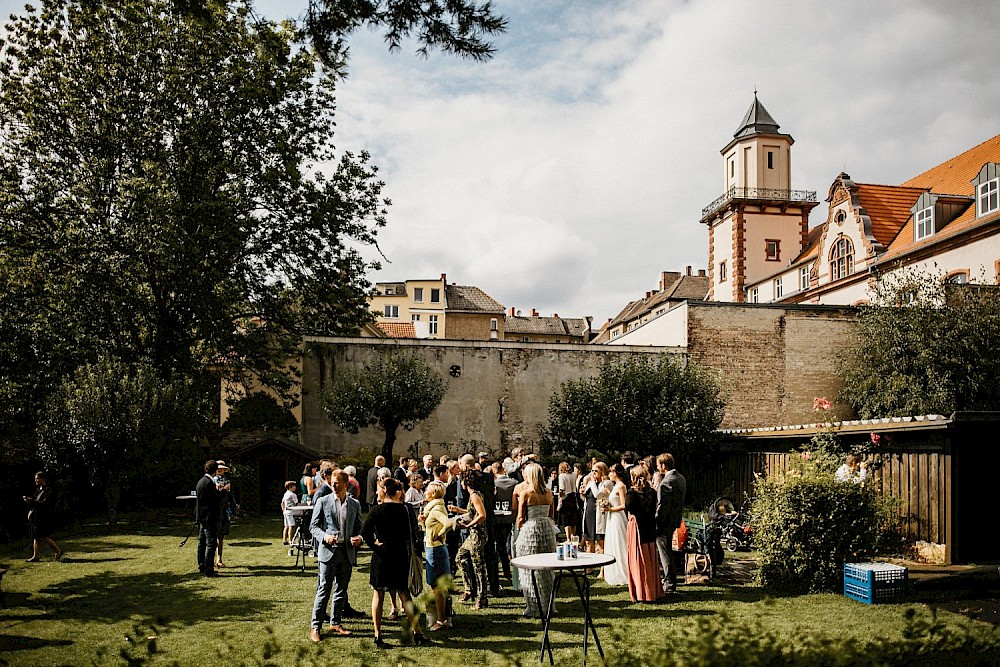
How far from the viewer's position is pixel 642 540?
31.8 ft

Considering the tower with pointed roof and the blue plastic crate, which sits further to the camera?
the tower with pointed roof

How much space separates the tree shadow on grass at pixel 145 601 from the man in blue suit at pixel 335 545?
4.85 ft

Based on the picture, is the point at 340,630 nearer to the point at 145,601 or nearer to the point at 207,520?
the point at 145,601

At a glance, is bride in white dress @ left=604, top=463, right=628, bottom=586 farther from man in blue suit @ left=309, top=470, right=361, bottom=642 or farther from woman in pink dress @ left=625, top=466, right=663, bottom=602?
man in blue suit @ left=309, top=470, right=361, bottom=642

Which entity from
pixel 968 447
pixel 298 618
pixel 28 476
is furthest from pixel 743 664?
pixel 28 476

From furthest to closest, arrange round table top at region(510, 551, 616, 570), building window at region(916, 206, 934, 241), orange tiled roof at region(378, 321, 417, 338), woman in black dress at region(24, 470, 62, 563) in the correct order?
orange tiled roof at region(378, 321, 417, 338), building window at region(916, 206, 934, 241), woman in black dress at region(24, 470, 62, 563), round table top at region(510, 551, 616, 570)

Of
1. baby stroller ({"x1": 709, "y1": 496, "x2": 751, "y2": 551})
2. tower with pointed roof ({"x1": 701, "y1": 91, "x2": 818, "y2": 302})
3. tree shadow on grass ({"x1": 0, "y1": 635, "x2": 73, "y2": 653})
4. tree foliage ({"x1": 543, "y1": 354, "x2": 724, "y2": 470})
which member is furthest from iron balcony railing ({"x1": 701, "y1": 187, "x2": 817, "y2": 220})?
tree shadow on grass ({"x1": 0, "y1": 635, "x2": 73, "y2": 653})

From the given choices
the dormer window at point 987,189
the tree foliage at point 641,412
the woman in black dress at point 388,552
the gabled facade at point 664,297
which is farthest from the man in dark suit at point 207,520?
the gabled facade at point 664,297

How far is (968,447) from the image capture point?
12461mm

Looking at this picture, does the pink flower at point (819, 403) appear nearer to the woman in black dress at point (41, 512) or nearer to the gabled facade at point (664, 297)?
the woman in black dress at point (41, 512)

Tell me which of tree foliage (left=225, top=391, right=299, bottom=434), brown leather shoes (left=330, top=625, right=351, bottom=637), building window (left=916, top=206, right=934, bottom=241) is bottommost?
brown leather shoes (left=330, top=625, right=351, bottom=637)

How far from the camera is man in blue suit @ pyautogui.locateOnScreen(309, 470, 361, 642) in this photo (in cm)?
828

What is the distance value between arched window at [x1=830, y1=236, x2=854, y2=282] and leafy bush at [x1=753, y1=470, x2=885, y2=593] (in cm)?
2908

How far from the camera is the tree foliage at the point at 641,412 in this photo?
→ 23.1 metres
